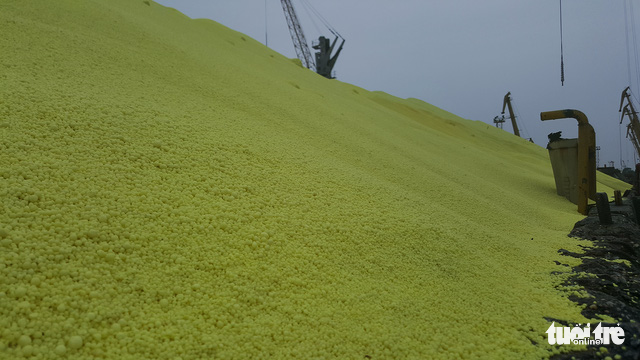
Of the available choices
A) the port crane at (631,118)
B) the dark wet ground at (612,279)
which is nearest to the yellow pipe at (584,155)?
the dark wet ground at (612,279)

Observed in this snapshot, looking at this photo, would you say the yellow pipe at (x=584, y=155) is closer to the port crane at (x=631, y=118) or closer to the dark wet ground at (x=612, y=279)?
the dark wet ground at (x=612, y=279)

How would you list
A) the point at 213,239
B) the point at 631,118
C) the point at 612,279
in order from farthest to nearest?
the point at 631,118 → the point at 612,279 → the point at 213,239

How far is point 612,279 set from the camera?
193 cm

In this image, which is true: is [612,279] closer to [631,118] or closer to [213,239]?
[213,239]

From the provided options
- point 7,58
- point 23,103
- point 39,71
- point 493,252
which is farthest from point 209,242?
point 7,58

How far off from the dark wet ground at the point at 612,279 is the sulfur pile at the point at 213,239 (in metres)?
0.11

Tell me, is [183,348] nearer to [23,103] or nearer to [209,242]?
[209,242]

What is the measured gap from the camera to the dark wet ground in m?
1.29

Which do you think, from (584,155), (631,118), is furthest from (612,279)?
(631,118)

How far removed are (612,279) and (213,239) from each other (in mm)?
2077

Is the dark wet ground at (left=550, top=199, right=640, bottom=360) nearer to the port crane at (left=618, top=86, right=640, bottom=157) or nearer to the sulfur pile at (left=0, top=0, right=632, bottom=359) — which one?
the sulfur pile at (left=0, top=0, right=632, bottom=359)

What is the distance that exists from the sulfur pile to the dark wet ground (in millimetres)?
108

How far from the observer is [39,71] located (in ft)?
7.64

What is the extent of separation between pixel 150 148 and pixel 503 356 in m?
1.89
